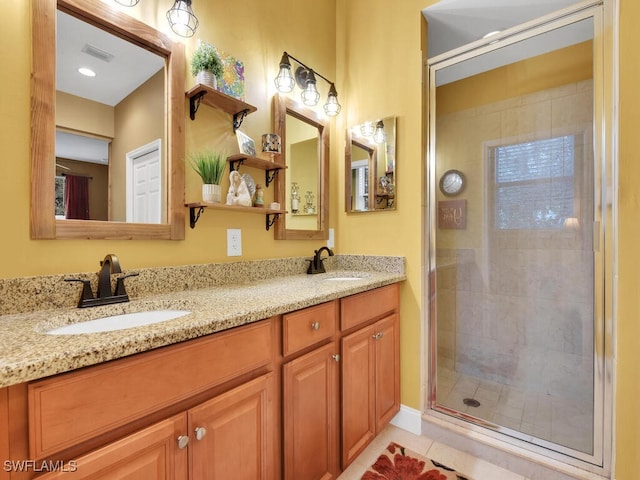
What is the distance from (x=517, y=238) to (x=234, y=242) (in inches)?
74.9

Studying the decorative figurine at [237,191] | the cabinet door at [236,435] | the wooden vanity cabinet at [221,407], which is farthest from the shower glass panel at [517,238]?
the cabinet door at [236,435]

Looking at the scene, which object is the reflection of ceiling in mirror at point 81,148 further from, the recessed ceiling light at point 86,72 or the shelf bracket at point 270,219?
the shelf bracket at point 270,219

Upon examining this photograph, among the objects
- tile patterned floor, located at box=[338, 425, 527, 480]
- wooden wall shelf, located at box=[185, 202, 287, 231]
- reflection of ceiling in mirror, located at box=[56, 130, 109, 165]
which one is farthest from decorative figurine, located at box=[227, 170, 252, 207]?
tile patterned floor, located at box=[338, 425, 527, 480]

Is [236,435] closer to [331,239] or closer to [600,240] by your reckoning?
[331,239]

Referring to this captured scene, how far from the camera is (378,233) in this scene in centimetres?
206

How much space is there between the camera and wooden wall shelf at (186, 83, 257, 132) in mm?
1359

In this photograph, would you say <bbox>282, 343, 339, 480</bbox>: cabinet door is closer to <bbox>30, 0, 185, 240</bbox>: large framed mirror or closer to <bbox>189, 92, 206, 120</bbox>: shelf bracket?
<bbox>30, 0, 185, 240</bbox>: large framed mirror

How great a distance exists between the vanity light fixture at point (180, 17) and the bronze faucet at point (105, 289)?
1.00 metres

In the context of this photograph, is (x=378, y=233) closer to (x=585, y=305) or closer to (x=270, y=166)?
(x=270, y=166)

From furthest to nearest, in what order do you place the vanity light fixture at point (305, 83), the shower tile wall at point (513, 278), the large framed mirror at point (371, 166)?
Result: the large framed mirror at point (371, 166), the shower tile wall at point (513, 278), the vanity light fixture at point (305, 83)

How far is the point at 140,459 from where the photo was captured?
707mm

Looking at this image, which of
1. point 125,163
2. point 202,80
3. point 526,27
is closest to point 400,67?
point 526,27

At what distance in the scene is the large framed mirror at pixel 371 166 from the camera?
200 cm

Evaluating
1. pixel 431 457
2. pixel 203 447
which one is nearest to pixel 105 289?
pixel 203 447
